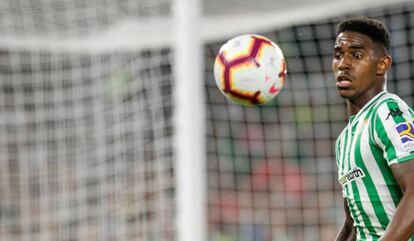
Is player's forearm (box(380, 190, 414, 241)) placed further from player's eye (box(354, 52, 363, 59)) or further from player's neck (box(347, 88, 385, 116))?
player's eye (box(354, 52, 363, 59))

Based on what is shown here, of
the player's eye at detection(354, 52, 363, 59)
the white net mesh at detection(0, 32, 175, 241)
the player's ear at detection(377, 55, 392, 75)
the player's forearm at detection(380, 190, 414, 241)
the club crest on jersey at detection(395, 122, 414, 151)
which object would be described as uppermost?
the white net mesh at detection(0, 32, 175, 241)

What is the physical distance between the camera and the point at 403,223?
10.6 feet

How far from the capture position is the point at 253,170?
9445 millimetres

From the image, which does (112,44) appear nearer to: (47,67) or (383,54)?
(47,67)

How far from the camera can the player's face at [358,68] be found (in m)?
3.60

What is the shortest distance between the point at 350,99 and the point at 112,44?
13.5 ft

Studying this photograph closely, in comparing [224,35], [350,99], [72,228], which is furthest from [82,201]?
[350,99]

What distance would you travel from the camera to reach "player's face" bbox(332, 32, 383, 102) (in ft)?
11.8

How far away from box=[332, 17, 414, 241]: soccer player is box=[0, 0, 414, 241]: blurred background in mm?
2974

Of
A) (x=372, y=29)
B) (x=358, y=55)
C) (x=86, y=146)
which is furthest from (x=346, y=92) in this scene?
(x=86, y=146)

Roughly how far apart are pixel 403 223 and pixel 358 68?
2.25ft

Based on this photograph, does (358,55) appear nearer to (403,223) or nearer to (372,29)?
(372,29)

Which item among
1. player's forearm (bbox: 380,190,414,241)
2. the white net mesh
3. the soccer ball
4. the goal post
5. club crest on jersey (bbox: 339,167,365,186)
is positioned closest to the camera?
player's forearm (bbox: 380,190,414,241)

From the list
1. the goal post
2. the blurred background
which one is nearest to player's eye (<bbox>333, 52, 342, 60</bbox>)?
the goal post
